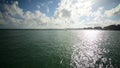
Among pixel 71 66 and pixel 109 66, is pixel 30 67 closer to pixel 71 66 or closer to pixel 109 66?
pixel 71 66

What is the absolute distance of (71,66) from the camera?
64.2 feet

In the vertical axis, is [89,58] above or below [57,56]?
below

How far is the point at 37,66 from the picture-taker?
1942 centimetres

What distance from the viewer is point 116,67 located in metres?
19.1

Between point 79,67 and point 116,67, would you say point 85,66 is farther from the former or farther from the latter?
point 116,67

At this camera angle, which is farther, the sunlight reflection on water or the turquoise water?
the turquoise water

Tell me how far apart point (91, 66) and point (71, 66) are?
192 inches

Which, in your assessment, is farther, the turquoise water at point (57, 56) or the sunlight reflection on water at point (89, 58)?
the turquoise water at point (57, 56)

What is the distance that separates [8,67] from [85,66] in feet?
59.9

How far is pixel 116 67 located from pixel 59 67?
13712 millimetres

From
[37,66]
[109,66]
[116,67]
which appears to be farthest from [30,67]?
[116,67]

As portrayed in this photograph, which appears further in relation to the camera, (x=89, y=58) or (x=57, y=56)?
(x=57, y=56)

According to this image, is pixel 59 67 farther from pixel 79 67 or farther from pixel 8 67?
pixel 8 67

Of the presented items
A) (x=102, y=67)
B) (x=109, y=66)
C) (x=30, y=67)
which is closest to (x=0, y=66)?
(x=30, y=67)
